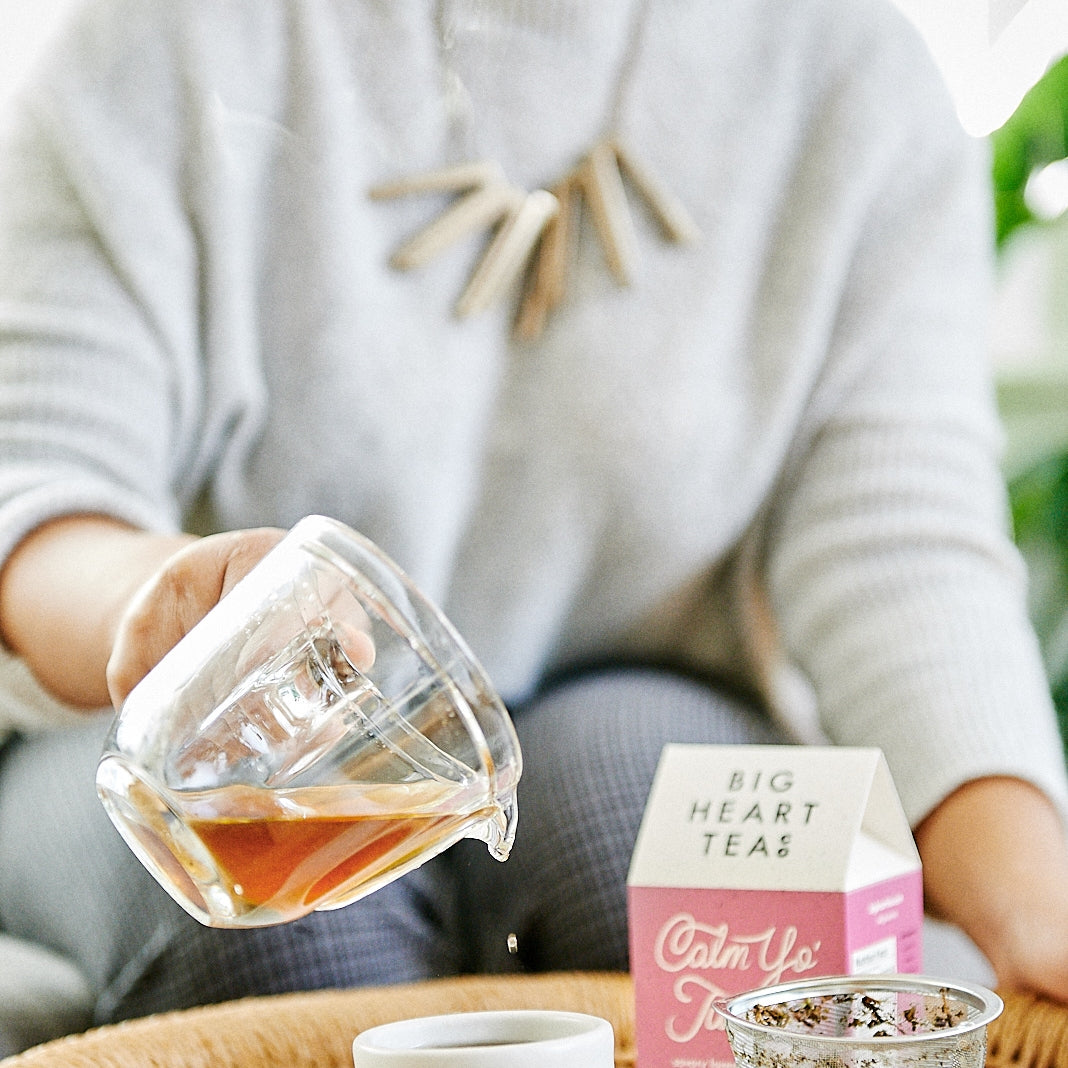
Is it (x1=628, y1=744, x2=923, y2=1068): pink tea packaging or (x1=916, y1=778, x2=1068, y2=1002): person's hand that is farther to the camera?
(x1=916, y1=778, x2=1068, y2=1002): person's hand

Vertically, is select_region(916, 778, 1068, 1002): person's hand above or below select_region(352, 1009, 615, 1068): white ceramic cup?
below

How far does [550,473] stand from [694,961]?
0.49 meters

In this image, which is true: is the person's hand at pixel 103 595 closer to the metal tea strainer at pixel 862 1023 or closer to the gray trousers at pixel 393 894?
the gray trousers at pixel 393 894

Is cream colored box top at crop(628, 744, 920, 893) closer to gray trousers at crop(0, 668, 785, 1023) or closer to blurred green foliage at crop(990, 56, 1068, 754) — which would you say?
gray trousers at crop(0, 668, 785, 1023)

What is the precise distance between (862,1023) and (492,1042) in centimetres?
11

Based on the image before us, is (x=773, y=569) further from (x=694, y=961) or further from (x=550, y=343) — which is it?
(x=694, y=961)

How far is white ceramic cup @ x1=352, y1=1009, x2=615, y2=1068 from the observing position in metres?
0.37

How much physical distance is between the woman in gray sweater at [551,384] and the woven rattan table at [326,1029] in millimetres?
147

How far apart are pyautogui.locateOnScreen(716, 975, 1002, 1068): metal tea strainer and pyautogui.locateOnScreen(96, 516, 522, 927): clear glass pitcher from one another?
3.8 inches

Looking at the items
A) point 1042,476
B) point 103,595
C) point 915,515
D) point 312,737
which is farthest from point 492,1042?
point 1042,476

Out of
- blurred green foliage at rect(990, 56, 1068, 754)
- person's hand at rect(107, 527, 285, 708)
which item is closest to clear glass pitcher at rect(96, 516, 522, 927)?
person's hand at rect(107, 527, 285, 708)

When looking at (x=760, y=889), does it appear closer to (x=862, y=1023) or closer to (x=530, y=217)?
(x=862, y=1023)

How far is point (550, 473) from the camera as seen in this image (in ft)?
3.03

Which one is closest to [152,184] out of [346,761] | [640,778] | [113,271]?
[113,271]
